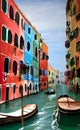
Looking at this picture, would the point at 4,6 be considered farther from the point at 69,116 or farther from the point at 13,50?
the point at 69,116

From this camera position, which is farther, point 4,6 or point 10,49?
point 10,49

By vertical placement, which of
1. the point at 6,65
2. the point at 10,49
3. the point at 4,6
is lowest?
the point at 6,65

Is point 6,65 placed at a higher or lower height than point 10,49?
lower

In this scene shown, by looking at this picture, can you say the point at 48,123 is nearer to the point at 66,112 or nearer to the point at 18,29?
the point at 66,112

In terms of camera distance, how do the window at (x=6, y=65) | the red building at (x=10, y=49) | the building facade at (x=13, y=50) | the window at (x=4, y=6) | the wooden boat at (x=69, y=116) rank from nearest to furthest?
the wooden boat at (x=69, y=116) < the red building at (x=10, y=49) < the building facade at (x=13, y=50) < the window at (x=4, y=6) < the window at (x=6, y=65)

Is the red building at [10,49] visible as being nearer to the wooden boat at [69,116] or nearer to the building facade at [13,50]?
the building facade at [13,50]

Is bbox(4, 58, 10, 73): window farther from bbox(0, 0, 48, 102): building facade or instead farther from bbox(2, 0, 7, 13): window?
bbox(2, 0, 7, 13): window

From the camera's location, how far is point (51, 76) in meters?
101

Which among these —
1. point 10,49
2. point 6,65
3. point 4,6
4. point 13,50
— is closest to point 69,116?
point 6,65

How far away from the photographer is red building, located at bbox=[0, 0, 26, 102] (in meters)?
32.3

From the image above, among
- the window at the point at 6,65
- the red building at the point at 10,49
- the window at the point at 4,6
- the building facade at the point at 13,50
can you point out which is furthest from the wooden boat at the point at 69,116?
the window at the point at 4,6

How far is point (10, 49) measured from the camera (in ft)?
116

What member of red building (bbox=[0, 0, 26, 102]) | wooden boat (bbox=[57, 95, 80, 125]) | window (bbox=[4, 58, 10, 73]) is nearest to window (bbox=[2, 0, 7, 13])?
red building (bbox=[0, 0, 26, 102])

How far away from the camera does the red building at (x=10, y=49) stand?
106 ft
